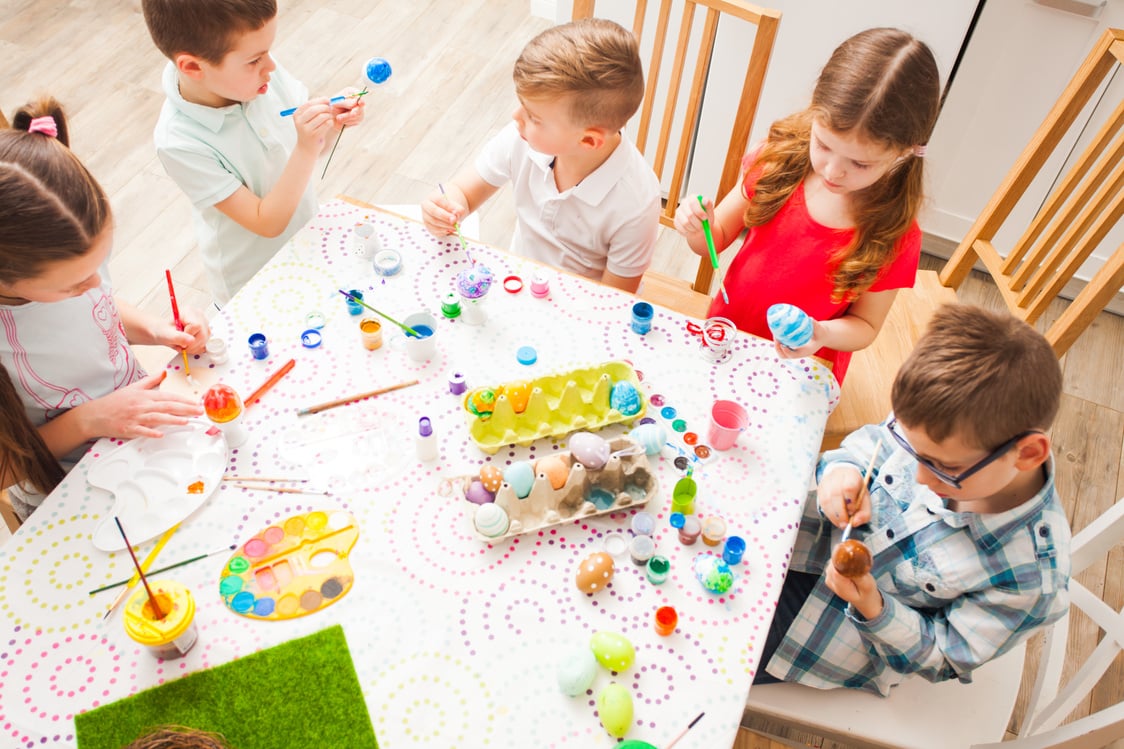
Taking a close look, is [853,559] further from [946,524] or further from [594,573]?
[594,573]

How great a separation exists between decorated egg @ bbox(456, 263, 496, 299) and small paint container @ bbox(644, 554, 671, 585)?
0.58 metres

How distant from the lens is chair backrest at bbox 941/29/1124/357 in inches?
60.8

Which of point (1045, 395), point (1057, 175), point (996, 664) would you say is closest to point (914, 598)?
point (996, 664)

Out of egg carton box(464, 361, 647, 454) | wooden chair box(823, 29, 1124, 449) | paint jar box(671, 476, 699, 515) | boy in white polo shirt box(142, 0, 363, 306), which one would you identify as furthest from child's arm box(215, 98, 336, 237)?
wooden chair box(823, 29, 1124, 449)

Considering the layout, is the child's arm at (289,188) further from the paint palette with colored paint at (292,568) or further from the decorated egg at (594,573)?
the decorated egg at (594,573)

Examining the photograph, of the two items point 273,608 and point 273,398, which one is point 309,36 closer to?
point 273,398

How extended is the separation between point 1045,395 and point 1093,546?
0.54m

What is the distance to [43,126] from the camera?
1.21m

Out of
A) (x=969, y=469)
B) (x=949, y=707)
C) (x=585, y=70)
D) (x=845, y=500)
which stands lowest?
(x=949, y=707)

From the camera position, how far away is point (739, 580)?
3.77 ft

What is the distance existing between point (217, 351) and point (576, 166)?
0.81 m

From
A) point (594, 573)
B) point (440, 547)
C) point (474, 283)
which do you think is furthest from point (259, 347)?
point (594, 573)

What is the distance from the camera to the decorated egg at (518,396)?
1.28 m

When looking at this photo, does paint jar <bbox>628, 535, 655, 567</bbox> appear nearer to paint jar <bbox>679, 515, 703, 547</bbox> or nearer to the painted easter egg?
paint jar <bbox>679, 515, 703, 547</bbox>
